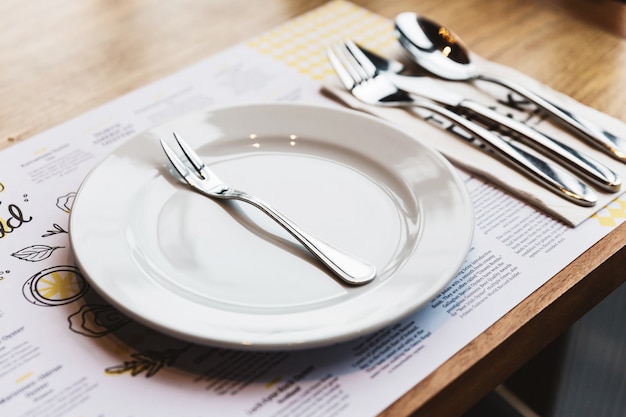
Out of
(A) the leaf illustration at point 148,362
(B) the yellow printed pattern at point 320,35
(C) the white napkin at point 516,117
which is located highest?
(B) the yellow printed pattern at point 320,35

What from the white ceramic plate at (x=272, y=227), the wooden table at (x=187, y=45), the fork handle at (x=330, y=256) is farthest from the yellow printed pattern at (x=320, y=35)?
the fork handle at (x=330, y=256)

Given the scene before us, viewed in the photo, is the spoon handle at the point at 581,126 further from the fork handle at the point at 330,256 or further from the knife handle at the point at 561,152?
the fork handle at the point at 330,256

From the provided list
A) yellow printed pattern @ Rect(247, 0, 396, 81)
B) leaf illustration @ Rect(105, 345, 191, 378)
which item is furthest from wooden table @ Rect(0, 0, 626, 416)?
leaf illustration @ Rect(105, 345, 191, 378)

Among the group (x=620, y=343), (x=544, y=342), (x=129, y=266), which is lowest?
(x=620, y=343)

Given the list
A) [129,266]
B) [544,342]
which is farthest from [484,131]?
[129,266]

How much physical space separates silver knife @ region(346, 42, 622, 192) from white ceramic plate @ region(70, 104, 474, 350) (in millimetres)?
115

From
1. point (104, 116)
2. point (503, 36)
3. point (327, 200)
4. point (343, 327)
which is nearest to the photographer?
point (343, 327)

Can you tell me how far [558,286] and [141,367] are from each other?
0.94ft

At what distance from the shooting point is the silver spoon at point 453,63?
0.64 metres

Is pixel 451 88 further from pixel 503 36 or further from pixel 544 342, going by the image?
pixel 544 342

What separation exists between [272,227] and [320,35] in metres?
0.37

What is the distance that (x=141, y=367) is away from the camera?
45 centimetres

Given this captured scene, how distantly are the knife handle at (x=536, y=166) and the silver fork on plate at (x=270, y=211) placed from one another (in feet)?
0.65

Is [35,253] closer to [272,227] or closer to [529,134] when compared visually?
[272,227]
